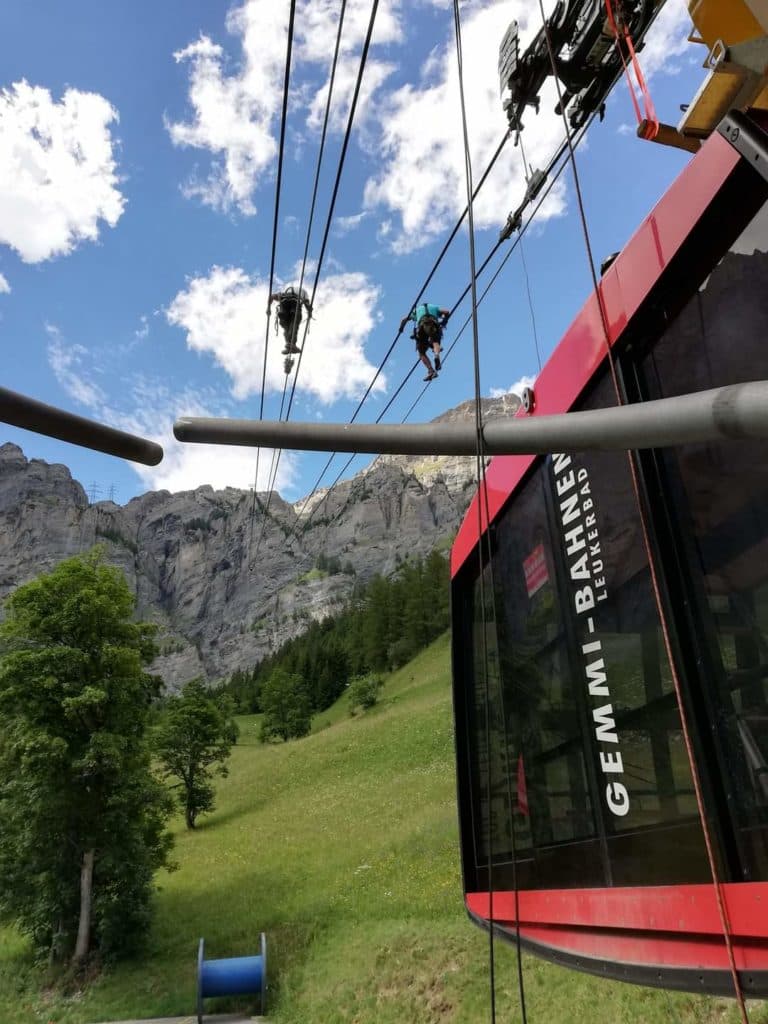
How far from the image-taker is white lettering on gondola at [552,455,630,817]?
2.90 meters

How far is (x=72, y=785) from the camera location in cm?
1466

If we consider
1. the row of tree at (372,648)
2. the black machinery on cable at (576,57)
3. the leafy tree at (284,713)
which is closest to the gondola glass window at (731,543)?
the black machinery on cable at (576,57)

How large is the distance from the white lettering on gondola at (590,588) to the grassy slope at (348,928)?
4.93 m

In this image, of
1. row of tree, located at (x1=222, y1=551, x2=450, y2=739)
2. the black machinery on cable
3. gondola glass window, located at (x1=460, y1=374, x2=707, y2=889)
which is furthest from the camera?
row of tree, located at (x1=222, y1=551, x2=450, y2=739)

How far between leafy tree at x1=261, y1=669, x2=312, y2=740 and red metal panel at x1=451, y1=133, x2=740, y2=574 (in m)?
58.4

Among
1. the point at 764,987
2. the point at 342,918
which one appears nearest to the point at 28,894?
the point at 342,918

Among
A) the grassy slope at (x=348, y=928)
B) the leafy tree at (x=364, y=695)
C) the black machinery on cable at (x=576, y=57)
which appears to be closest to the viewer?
the black machinery on cable at (x=576, y=57)

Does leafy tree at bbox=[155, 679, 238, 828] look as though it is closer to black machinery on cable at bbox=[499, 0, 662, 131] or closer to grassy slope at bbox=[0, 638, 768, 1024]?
grassy slope at bbox=[0, 638, 768, 1024]

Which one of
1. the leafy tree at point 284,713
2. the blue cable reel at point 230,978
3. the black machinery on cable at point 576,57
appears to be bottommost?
the blue cable reel at point 230,978

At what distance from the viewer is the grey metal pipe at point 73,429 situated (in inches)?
69.9

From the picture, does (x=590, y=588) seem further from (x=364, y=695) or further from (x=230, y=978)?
(x=364, y=695)

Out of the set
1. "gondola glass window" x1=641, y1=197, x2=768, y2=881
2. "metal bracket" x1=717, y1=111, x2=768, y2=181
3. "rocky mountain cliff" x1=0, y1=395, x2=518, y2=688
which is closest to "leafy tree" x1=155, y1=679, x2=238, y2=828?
"gondola glass window" x1=641, y1=197, x2=768, y2=881

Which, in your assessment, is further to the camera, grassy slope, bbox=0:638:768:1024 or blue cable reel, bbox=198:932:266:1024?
blue cable reel, bbox=198:932:266:1024

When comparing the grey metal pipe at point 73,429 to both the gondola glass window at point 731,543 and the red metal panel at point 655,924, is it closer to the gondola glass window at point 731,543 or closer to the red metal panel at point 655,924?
the gondola glass window at point 731,543
